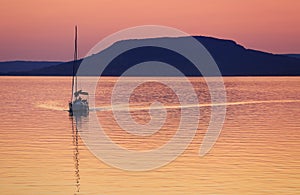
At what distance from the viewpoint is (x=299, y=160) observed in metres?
A: 32.9

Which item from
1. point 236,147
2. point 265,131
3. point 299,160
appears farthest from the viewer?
point 265,131

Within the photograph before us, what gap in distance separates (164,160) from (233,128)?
1971cm

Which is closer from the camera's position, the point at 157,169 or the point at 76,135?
the point at 157,169

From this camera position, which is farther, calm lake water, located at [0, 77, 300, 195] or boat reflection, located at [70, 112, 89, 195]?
boat reflection, located at [70, 112, 89, 195]

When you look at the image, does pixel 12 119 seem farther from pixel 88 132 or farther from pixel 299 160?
pixel 299 160

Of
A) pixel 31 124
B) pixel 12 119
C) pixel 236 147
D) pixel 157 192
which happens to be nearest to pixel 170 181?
pixel 157 192

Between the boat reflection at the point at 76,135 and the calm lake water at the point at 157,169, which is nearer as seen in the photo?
the calm lake water at the point at 157,169

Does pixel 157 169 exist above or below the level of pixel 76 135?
below

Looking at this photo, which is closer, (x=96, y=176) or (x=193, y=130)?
(x=96, y=176)

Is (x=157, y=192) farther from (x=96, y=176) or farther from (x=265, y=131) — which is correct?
(x=265, y=131)

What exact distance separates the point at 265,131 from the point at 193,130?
17.7 ft

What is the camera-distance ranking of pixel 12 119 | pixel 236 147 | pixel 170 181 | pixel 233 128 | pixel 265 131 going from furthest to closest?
pixel 12 119, pixel 233 128, pixel 265 131, pixel 236 147, pixel 170 181

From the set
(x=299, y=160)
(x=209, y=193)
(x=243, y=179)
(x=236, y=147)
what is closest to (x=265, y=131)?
(x=236, y=147)

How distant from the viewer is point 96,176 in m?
28.6
